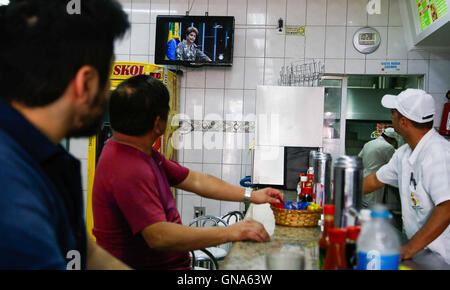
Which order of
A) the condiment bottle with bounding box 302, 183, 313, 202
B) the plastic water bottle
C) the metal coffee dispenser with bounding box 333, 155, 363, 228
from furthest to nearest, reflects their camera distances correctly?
the condiment bottle with bounding box 302, 183, 313, 202, the metal coffee dispenser with bounding box 333, 155, 363, 228, the plastic water bottle

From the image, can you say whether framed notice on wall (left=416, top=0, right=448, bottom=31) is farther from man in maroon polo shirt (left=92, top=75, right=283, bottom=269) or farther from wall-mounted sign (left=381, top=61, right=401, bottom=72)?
man in maroon polo shirt (left=92, top=75, right=283, bottom=269)

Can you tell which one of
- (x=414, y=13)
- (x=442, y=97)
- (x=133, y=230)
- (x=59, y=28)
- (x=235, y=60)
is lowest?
(x=133, y=230)

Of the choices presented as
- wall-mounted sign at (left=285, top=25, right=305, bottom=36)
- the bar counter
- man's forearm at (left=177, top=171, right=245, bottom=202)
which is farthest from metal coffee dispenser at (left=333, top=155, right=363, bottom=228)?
wall-mounted sign at (left=285, top=25, right=305, bottom=36)

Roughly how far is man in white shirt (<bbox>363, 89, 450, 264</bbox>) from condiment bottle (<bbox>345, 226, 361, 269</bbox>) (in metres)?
0.71

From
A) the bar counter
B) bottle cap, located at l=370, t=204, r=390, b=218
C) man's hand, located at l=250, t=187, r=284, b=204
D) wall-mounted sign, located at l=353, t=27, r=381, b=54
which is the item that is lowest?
the bar counter

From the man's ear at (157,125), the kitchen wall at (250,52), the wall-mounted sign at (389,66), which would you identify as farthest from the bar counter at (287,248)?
the wall-mounted sign at (389,66)

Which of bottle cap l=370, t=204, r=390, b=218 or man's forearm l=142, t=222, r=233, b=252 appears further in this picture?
man's forearm l=142, t=222, r=233, b=252

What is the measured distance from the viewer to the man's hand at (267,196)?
1993 mm

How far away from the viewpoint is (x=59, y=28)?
2.63 ft

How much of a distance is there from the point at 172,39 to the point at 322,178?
2819 mm

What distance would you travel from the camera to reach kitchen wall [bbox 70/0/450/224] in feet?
14.4
